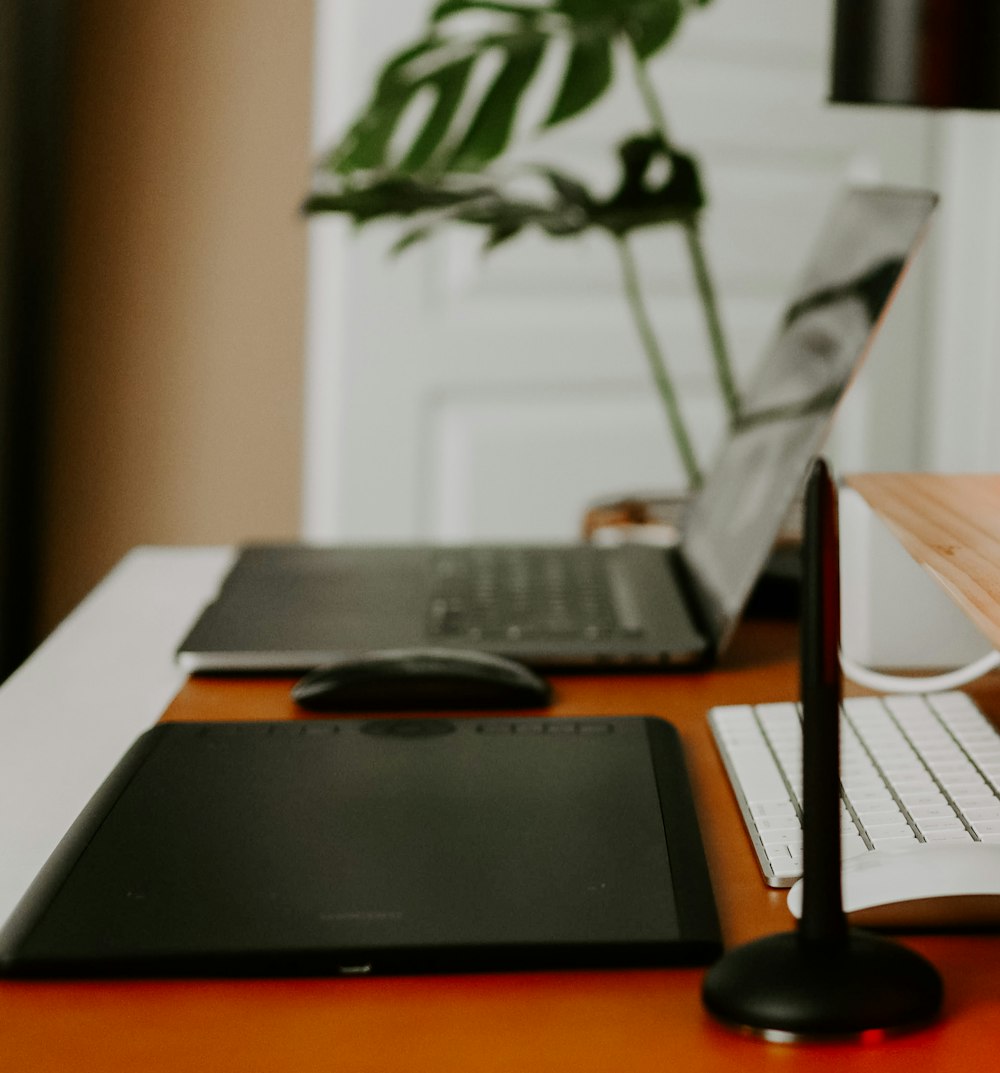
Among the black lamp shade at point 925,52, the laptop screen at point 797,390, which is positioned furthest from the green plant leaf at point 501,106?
the black lamp shade at point 925,52

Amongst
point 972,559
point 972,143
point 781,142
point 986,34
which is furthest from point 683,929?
point 972,143

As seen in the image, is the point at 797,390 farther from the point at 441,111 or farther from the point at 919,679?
the point at 441,111

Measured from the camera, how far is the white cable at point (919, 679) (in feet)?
2.33

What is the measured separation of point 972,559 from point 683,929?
0.66ft

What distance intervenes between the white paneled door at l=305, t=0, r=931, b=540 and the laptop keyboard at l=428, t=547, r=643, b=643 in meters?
1.14

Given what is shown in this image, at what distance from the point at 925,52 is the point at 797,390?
25 cm

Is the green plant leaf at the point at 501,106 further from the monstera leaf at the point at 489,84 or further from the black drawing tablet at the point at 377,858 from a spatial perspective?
the black drawing tablet at the point at 377,858

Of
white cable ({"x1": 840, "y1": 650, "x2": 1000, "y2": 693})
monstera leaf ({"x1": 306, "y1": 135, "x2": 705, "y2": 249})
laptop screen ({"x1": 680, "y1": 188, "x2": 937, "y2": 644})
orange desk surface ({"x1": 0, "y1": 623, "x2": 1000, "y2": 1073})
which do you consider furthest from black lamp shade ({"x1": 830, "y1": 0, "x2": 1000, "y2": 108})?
monstera leaf ({"x1": 306, "y1": 135, "x2": 705, "y2": 249})

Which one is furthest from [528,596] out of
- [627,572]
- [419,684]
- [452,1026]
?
[452,1026]

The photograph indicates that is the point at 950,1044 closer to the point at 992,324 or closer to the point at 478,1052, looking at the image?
the point at 478,1052

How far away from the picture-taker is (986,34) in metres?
0.67

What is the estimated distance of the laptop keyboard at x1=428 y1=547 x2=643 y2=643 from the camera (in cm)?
84

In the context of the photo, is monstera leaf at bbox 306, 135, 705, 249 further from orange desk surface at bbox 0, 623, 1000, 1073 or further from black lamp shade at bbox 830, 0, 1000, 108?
orange desk surface at bbox 0, 623, 1000, 1073

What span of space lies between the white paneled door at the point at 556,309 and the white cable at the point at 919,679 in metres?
1.47
